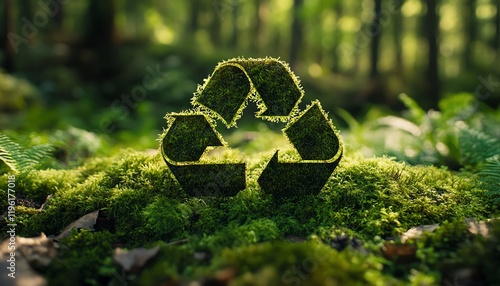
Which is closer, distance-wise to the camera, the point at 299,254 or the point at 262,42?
the point at 299,254

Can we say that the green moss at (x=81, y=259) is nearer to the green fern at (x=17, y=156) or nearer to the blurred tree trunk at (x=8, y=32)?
the green fern at (x=17, y=156)

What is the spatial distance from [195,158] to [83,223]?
113 cm

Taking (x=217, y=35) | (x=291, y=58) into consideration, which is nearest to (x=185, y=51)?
(x=291, y=58)

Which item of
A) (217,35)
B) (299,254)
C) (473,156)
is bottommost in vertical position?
(217,35)

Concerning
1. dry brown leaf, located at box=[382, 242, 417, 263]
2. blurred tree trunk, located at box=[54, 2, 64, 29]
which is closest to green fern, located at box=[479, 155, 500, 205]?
dry brown leaf, located at box=[382, 242, 417, 263]

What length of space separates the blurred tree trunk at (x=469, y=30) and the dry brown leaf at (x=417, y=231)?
945 inches

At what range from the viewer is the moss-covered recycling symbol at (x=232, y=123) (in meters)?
3.69

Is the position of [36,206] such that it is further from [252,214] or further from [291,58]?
[291,58]

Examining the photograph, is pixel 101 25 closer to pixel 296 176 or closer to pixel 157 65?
pixel 157 65

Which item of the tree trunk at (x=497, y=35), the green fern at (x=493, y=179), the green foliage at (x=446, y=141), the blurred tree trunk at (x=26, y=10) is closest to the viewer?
the green fern at (x=493, y=179)

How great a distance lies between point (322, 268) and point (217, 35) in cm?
2860

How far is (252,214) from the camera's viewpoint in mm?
3566

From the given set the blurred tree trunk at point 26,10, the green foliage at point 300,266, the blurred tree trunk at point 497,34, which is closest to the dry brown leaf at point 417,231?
the green foliage at point 300,266

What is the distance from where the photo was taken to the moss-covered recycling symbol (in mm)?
3691
